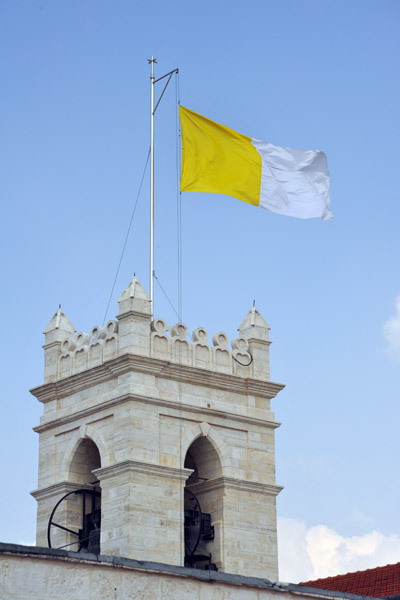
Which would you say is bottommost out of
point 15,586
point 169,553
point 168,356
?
point 15,586

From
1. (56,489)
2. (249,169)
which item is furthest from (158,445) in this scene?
(249,169)

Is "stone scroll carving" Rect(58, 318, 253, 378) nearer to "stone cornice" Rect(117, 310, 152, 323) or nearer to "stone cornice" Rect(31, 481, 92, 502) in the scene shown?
"stone cornice" Rect(117, 310, 152, 323)

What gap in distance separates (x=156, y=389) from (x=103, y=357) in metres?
1.94

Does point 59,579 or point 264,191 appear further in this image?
point 264,191

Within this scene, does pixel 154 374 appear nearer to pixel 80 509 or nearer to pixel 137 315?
pixel 137 315

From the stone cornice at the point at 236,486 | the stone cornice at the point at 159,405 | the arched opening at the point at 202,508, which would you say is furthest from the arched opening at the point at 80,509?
the stone cornice at the point at 236,486

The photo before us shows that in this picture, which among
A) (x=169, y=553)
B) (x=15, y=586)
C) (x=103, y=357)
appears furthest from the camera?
(x=103, y=357)

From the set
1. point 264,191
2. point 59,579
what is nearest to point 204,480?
point 264,191

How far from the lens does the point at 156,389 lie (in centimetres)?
3781

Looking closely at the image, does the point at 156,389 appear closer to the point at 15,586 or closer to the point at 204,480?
the point at 204,480

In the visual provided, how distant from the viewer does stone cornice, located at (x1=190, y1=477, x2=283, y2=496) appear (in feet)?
127

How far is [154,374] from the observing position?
1497 inches

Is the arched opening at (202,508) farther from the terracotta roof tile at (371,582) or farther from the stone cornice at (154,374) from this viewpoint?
the terracotta roof tile at (371,582)

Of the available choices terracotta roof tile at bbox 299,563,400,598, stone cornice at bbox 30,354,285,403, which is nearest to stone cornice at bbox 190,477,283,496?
stone cornice at bbox 30,354,285,403
